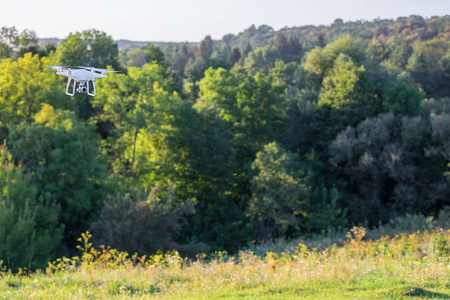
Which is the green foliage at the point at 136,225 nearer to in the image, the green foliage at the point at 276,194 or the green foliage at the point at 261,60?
the green foliage at the point at 276,194

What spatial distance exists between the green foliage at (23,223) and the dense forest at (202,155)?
6cm

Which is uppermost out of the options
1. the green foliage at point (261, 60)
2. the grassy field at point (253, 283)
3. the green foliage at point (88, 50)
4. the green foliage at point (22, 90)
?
the green foliage at point (261, 60)

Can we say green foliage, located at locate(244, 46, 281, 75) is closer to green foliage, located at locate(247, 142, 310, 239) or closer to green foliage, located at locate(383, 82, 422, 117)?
green foliage, located at locate(383, 82, 422, 117)

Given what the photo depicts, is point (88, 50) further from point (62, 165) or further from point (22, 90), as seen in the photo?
point (62, 165)

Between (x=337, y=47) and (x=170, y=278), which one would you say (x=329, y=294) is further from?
(x=337, y=47)

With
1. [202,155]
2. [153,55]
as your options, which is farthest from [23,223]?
[153,55]

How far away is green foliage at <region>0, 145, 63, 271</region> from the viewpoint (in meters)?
14.7

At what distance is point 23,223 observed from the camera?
582 inches

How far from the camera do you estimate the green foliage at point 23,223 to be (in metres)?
14.7

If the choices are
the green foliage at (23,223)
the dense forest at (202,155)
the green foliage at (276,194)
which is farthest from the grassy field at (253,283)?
the green foliage at (276,194)

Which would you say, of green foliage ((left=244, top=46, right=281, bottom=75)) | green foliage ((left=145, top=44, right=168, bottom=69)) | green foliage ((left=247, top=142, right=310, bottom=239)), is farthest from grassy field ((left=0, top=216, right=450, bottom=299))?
green foliage ((left=244, top=46, right=281, bottom=75))

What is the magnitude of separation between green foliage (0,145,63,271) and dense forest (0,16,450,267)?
0.06m

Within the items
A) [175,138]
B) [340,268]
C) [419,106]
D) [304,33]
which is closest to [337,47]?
[419,106]

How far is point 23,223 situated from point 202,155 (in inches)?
545
